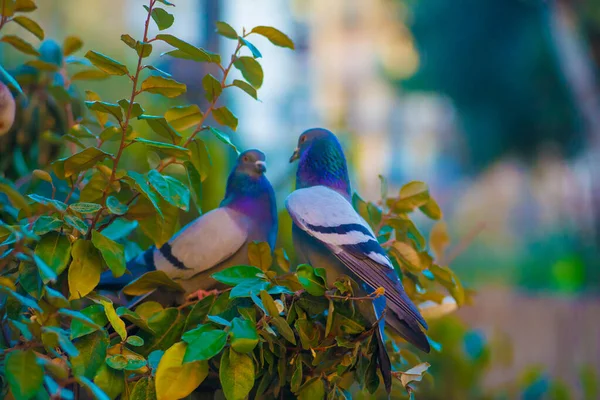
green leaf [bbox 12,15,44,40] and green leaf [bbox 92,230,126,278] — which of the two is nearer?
green leaf [bbox 92,230,126,278]

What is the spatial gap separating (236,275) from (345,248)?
16cm

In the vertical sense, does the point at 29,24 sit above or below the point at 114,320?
above

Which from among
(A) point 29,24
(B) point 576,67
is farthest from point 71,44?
(B) point 576,67

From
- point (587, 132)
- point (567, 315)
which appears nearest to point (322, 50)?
point (587, 132)

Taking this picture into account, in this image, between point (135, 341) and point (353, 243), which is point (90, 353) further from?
point (353, 243)

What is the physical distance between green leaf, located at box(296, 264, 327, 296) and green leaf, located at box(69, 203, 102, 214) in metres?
0.23

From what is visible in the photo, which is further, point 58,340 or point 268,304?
point 268,304

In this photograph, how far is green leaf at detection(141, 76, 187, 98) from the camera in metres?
0.70

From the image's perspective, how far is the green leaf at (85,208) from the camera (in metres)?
0.65

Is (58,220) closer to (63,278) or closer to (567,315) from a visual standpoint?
(63,278)

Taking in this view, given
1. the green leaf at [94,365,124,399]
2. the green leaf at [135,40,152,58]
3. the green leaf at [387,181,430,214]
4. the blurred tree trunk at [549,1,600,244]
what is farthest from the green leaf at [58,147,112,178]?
the blurred tree trunk at [549,1,600,244]

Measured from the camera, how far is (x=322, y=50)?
1512 cm

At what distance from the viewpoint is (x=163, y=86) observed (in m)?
0.71

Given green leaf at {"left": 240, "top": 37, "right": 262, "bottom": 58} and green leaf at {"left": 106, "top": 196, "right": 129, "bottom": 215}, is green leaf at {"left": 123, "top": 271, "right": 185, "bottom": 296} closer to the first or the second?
green leaf at {"left": 106, "top": 196, "right": 129, "bottom": 215}
